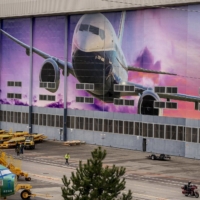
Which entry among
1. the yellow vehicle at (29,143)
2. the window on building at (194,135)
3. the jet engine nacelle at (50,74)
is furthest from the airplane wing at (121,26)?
the yellow vehicle at (29,143)

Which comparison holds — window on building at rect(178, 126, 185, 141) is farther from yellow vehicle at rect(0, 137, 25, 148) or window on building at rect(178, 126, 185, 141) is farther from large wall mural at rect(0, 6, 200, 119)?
yellow vehicle at rect(0, 137, 25, 148)

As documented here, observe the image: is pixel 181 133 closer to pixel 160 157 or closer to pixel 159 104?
pixel 159 104

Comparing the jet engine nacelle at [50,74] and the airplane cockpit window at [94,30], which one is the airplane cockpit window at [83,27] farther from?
the jet engine nacelle at [50,74]

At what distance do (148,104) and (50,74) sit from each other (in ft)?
70.9

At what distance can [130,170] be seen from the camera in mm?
75750

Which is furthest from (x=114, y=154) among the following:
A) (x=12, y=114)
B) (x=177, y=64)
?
(x=12, y=114)

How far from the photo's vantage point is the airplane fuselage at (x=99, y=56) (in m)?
97.1

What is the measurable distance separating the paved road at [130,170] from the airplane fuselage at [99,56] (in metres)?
9.29

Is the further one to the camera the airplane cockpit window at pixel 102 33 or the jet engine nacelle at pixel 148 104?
the airplane cockpit window at pixel 102 33

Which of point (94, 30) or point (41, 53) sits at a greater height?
point (94, 30)

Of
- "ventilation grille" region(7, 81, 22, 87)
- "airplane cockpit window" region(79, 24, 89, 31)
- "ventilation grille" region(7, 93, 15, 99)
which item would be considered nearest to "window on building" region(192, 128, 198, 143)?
"airplane cockpit window" region(79, 24, 89, 31)

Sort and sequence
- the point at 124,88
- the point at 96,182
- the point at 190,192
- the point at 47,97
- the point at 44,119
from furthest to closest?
1. the point at 44,119
2. the point at 47,97
3. the point at 124,88
4. the point at 190,192
5. the point at 96,182

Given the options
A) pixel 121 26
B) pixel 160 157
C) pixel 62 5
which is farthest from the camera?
pixel 62 5

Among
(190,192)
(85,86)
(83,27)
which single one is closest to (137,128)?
(85,86)
